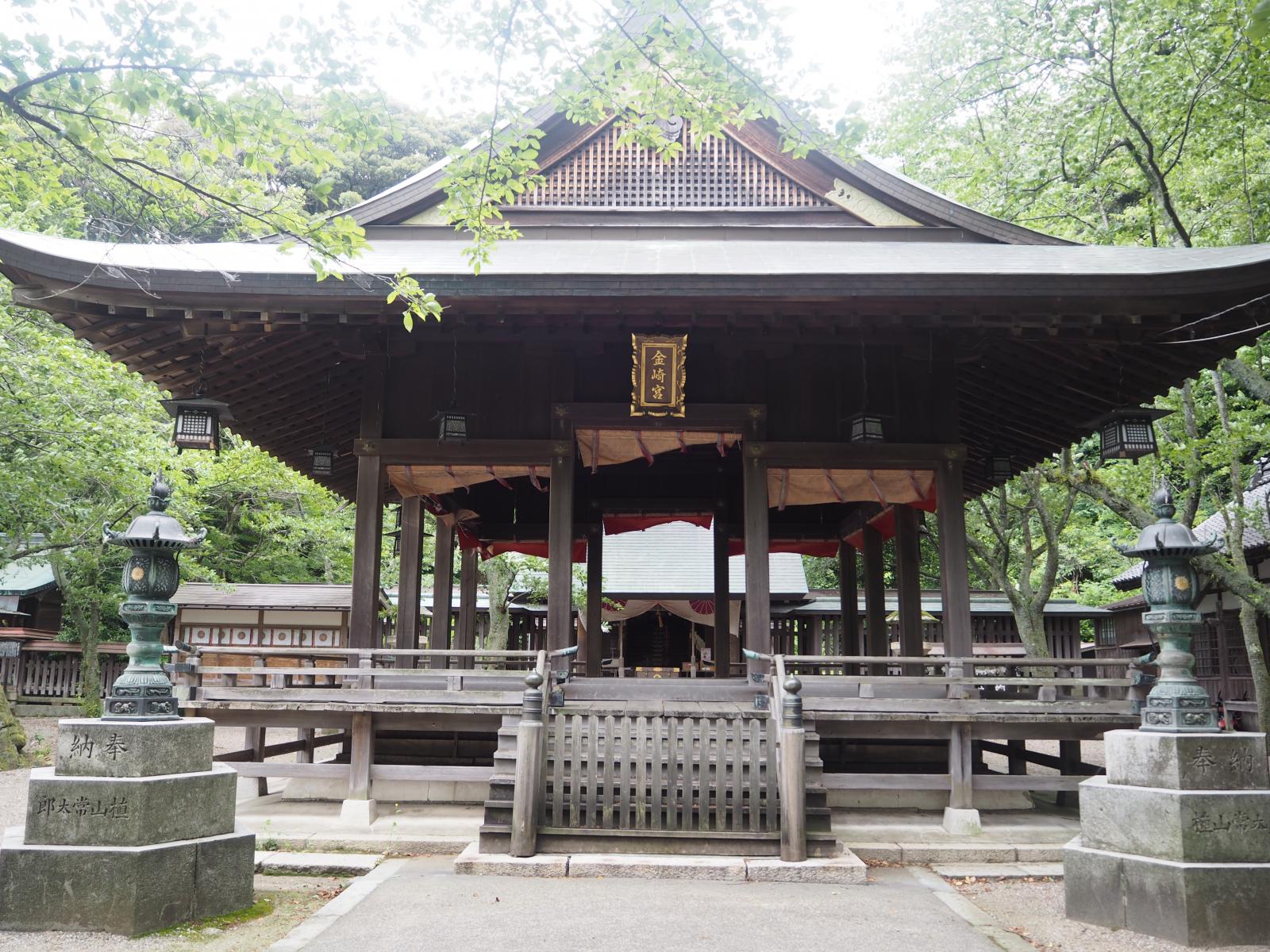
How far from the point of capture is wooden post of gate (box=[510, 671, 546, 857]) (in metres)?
6.42

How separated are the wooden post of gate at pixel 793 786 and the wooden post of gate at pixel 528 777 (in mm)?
1765

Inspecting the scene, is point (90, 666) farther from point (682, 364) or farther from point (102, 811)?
point (102, 811)

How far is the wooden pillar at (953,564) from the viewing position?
28.9ft

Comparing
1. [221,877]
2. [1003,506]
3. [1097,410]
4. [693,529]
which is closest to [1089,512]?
[1003,506]

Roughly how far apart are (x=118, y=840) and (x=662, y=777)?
3.58 meters

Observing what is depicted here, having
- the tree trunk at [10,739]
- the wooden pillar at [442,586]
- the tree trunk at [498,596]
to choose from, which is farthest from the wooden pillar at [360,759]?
the tree trunk at [498,596]

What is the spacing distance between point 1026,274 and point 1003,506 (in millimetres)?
11615

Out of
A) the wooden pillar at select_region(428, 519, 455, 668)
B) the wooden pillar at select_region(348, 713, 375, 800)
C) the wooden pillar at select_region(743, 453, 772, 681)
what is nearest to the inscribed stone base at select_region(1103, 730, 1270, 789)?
the wooden pillar at select_region(743, 453, 772, 681)

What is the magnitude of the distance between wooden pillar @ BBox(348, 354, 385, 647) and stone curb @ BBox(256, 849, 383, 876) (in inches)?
84.2

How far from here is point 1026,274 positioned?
7.59 m

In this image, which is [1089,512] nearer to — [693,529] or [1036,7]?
[693,529]

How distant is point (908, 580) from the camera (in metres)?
11.6

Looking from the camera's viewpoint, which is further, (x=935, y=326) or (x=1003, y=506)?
(x=1003, y=506)

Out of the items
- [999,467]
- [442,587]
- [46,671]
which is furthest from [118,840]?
[46,671]
